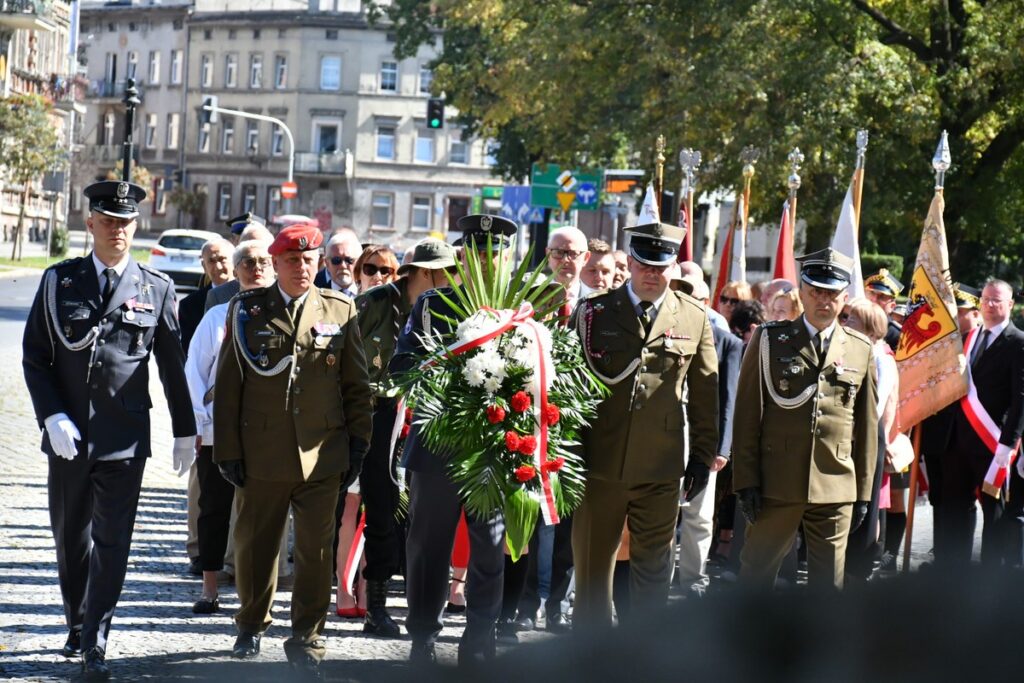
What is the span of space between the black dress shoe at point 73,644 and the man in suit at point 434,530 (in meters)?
1.46

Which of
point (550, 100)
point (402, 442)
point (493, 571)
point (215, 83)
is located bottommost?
point (493, 571)

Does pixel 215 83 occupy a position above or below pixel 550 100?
above

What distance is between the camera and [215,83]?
290 ft

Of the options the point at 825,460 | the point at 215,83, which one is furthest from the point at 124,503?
the point at 215,83

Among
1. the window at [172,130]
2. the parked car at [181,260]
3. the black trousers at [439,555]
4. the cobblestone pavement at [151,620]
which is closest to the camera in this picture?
the cobblestone pavement at [151,620]

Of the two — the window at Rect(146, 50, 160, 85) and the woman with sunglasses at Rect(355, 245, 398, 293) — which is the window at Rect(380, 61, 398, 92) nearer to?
the window at Rect(146, 50, 160, 85)

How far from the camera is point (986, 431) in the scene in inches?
386

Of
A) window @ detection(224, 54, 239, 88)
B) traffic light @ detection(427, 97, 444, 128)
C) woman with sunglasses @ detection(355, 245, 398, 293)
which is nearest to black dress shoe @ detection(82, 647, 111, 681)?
woman with sunglasses @ detection(355, 245, 398, 293)

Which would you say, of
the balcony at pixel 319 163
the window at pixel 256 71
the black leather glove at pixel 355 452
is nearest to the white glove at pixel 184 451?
the black leather glove at pixel 355 452

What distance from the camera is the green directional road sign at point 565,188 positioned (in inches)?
978

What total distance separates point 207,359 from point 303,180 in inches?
2993

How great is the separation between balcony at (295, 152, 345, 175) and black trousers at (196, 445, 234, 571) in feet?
245

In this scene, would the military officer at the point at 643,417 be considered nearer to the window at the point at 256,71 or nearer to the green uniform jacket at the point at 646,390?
the green uniform jacket at the point at 646,390

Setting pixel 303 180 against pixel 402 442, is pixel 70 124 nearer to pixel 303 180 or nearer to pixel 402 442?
pixel 303 180
